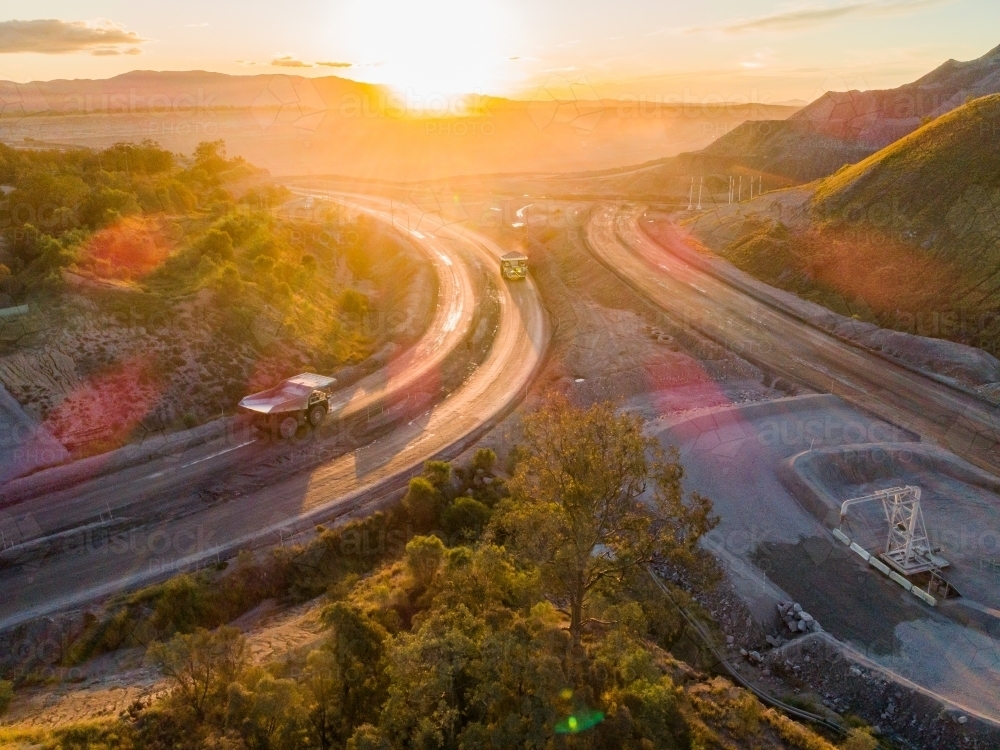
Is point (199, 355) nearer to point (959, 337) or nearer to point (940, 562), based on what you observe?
point (940, 562)

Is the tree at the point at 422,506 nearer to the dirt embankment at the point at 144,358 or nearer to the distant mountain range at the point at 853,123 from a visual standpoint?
the dirt embankment at the point at 144,358

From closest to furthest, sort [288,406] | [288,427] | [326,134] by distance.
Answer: [288,406]
[288,427]
[326,134]

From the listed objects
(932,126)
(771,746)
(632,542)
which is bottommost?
(771,746)

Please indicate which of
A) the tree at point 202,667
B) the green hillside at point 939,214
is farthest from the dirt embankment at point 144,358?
the green hillside at point 939,214

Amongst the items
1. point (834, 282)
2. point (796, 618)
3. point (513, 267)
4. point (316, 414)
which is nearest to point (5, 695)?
point (316, 414)

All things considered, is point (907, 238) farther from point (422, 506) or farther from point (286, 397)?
point (286, 397)

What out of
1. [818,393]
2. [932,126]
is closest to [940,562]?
[818,393]
